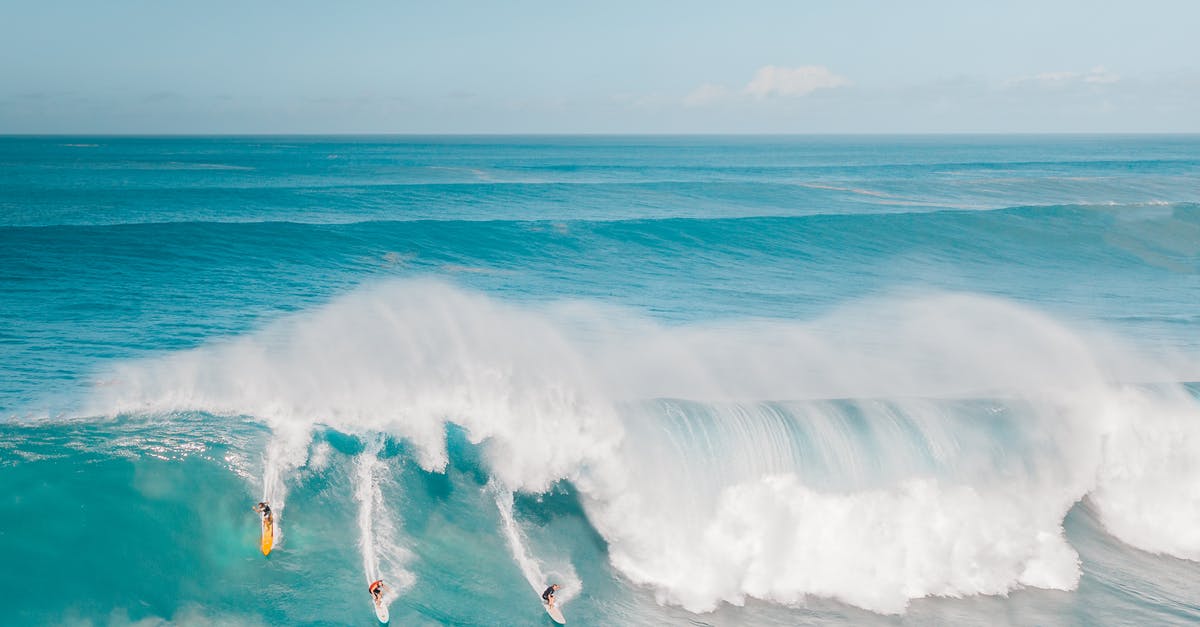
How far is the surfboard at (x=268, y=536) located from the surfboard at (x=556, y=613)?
3.11 m

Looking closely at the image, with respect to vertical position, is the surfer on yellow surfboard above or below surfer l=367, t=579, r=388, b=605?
above

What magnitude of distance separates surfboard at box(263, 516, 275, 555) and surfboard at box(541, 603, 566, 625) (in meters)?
3.11

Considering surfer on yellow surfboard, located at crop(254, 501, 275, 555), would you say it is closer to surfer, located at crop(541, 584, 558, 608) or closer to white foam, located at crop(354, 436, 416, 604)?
white foam, located at crop(354, 436, 416, 604)

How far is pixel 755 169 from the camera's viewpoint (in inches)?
2985

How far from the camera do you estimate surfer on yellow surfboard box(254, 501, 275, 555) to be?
887 cm

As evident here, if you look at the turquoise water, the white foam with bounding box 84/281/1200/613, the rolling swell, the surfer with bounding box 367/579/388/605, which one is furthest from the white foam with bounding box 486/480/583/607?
the rolling swell

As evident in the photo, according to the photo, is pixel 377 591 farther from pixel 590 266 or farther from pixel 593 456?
pixel 590 266

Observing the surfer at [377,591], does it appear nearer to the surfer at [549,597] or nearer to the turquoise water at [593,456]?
the turquoise water at [593,456]

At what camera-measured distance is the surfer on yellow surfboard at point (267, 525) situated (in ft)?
29.1

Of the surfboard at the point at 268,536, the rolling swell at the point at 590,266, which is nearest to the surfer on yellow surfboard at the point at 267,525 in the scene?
the surfboard at the point at 268,536

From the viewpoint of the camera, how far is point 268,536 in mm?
Result: 8953

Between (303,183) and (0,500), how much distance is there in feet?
162

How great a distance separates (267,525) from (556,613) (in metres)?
3.43

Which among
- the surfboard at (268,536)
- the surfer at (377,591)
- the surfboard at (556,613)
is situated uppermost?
the surfboard at (268,536)
